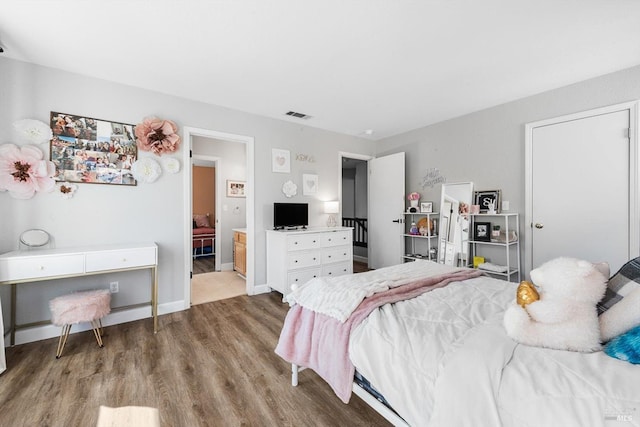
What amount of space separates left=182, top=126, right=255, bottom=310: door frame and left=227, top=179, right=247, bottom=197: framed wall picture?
5.25ft

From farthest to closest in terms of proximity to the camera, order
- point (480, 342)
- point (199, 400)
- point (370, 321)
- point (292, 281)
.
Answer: point (292, 281) → point (199, 400) → point (370, 321) → point (480, 342)

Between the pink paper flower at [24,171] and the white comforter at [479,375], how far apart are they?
119 inches

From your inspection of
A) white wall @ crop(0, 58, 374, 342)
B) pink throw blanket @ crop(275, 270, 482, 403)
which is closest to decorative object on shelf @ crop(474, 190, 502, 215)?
pink throw blanket @ crop(275, 270, 482, 403)

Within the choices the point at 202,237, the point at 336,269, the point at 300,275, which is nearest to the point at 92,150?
the point at 300,275

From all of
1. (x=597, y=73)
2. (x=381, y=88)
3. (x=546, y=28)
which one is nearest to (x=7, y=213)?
(x=381, y=88)

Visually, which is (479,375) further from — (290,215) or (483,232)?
(290,215)

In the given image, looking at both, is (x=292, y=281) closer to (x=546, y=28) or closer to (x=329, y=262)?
(x=329, y=262)

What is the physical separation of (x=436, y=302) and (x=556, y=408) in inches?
28.5

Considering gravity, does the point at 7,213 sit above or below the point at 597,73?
below

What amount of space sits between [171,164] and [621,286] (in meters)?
3.57

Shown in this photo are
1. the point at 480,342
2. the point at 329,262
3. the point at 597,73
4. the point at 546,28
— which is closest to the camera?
the point at 480,342

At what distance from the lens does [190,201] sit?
10.3ft

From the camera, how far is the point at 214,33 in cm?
199

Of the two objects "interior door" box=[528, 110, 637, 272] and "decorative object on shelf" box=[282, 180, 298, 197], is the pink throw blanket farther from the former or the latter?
"decorative object on shelf" box=[282, 180, 298, 197]
